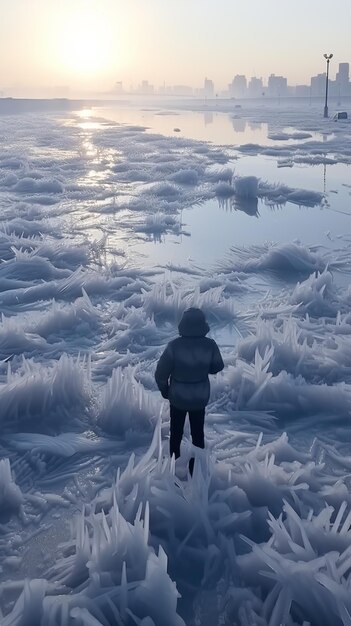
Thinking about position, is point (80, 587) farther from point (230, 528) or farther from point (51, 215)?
point (51, 215)

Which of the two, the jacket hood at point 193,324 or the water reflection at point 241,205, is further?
the water reflection at point 241,205

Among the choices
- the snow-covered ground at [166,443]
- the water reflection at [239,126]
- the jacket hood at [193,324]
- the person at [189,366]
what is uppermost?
the water reflection at [239,126]

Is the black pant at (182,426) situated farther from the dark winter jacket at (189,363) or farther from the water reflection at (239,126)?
the water reflection at (239,126)

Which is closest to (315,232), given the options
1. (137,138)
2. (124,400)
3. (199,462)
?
(124,400)

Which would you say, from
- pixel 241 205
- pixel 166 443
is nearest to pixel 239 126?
pixel 241 205

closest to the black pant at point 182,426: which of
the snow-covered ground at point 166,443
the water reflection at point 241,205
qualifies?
the snow-covered ground at point 166,443

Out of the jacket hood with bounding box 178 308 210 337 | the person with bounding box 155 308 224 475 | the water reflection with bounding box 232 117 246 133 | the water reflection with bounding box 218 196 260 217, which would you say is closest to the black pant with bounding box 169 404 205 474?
the person with bounding box 155 308 224 475
